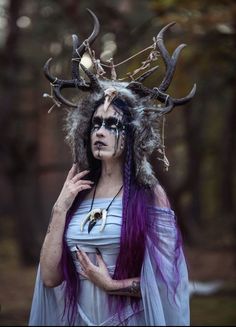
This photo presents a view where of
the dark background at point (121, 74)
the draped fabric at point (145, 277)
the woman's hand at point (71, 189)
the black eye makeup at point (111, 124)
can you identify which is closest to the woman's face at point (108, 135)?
the black eye makeup at point (111, 124)

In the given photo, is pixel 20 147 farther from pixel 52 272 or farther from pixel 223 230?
pixel 52 272

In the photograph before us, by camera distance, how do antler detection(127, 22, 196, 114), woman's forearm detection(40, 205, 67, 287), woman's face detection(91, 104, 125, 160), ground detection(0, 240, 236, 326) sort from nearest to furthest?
woman's forearm detection(40, 205, 67, 287), woman's face detection(91, 104, 125, 160), antler detection(127, 22, 196, 114), ground detection(0, 240, 236, 326)

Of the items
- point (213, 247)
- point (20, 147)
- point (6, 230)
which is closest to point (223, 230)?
point (213, 247)

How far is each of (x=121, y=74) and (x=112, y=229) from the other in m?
4.73

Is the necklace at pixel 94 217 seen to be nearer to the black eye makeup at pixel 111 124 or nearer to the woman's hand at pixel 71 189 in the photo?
the woman's hand at pixel 71 189

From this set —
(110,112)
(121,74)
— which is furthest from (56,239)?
(121,74)

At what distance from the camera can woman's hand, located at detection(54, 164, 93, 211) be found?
400cm

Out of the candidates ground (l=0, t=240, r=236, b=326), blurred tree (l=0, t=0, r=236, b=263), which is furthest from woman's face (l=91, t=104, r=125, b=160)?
blurred tree (l=0, t=0, r=236, b=263)

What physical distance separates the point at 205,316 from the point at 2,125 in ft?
20.2

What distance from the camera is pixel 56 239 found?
395 centimetres

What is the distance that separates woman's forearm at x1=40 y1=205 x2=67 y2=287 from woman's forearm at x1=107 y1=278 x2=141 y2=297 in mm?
315

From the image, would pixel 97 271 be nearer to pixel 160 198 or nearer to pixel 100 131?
pixel 160 198

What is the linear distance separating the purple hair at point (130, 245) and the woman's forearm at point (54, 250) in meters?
0.05

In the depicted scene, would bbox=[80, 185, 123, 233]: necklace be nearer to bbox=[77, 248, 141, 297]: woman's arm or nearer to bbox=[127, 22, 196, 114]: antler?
bbox=[77, 248, 141, 297]: woman's arm
